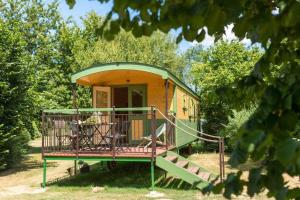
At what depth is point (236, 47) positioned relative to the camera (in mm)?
21172

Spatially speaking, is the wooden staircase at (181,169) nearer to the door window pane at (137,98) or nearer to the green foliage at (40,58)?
the door window pane at (137,98)

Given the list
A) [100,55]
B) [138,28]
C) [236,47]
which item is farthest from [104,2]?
[100,55]

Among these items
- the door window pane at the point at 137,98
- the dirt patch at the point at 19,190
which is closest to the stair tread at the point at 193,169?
the dirt patch at the point at 19,190

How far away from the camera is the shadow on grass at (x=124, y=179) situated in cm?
1069

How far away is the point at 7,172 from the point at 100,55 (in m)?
11.4

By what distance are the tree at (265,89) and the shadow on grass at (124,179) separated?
8728mm

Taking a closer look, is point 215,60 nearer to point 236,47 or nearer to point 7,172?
point 236,47

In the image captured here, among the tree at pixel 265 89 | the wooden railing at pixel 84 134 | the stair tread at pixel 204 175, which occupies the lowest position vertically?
the stair tread at pixel 204 175

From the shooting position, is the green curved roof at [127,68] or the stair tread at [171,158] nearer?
the stair tread at [171,158]

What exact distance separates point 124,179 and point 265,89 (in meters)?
10.0

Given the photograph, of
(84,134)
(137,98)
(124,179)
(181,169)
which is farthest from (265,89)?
(137,98)

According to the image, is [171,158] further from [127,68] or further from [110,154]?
[127,68]

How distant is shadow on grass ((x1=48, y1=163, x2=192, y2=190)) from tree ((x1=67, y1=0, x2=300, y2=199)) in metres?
8.73

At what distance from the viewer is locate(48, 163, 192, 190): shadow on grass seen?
10.7 metres
